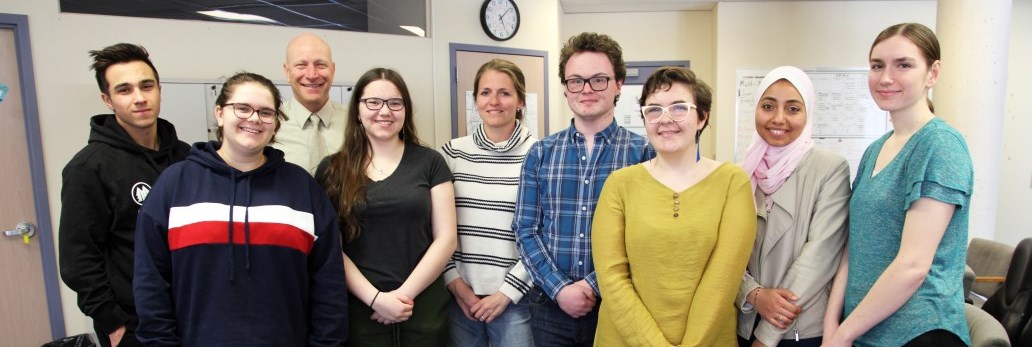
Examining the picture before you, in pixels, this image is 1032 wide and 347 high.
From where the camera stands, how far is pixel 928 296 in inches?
50.4

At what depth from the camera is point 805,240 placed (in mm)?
1497

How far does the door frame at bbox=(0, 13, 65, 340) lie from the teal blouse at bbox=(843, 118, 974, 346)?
351 centimetres

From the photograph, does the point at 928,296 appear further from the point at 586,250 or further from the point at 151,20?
the point at 151,20

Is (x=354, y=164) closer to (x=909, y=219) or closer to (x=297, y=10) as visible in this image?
(x=909, y=219)

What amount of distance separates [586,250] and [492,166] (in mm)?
476

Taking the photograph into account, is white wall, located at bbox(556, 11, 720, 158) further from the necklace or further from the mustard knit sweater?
the mustard knit sweater

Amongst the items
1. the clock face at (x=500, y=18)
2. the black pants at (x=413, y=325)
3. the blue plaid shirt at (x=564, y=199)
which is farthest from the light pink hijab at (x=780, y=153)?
the clock face at (x=500, y=18)

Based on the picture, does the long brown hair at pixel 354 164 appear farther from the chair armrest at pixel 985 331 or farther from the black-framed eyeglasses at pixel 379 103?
the chair armrest at pixel 985 331

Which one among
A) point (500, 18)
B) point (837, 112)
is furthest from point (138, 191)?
point (837, 112)

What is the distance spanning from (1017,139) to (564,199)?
509 cm

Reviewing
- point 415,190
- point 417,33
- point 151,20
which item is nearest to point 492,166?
point 415,190

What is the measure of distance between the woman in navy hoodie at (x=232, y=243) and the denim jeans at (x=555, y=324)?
66cm

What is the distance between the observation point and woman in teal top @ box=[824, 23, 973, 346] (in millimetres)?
1226

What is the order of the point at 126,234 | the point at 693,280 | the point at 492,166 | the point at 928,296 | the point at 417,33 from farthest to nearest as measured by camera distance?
the point at 417,33, the point at 492,166, the point at 126,234, the point at 693,280, the point at 928,296
